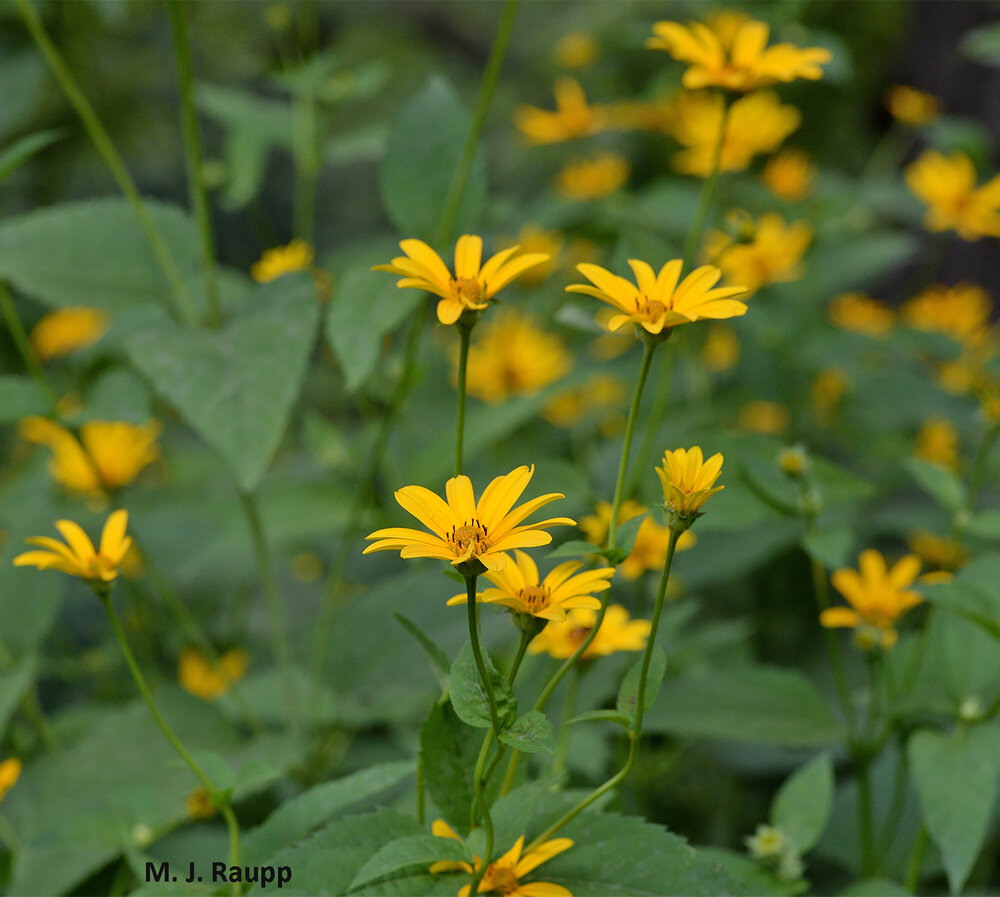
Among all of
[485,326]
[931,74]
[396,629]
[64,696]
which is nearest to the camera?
[396,629]

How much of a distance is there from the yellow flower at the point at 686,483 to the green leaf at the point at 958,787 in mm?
264

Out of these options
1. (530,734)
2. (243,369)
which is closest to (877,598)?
(530,734)

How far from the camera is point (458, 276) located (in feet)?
1.35

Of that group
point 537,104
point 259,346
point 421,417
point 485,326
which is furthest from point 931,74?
point 259,346

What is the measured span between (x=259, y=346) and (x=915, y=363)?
0.99 metres

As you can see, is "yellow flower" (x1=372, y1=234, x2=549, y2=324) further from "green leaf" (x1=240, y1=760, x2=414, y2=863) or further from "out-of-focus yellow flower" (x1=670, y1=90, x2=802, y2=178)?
"out-of-focus yellow flower" (x1=670, y1=90, x2=802, y2=178)

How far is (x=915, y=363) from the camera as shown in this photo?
1254 mm

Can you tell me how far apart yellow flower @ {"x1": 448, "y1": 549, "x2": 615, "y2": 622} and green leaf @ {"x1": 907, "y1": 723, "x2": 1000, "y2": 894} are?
25 cm

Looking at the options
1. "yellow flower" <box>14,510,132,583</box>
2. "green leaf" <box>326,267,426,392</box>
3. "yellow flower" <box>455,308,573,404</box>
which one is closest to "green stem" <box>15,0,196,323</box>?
"green leaf" <box>326,267,426,392</box>

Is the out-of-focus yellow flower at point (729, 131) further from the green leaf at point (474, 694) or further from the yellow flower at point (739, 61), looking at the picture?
the green leaf at point (474, 694)

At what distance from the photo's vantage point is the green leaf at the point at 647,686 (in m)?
0.36

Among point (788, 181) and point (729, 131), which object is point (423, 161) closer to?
point (729, 131)

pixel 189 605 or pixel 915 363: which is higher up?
pixel 915 363

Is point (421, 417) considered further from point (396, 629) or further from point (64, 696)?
point (64, 696)
